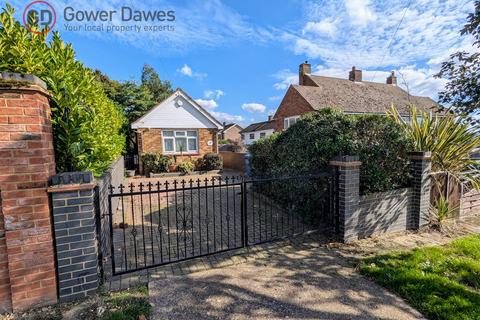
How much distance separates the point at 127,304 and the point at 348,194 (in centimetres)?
353

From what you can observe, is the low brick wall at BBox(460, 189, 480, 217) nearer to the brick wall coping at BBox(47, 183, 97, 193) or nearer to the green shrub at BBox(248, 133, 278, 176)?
the green shrub at BBox(248, 133, 278, 176)

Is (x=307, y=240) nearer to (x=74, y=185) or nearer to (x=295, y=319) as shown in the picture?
(x=295, y=319)

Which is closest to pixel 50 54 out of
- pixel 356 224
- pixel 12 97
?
pixel 12 97

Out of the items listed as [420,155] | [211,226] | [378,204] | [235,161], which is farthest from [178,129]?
[420,155]

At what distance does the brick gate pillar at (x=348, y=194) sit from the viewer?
13.4ft

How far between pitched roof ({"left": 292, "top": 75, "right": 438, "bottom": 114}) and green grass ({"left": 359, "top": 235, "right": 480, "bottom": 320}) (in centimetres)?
1462

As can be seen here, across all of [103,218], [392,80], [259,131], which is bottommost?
[103,218]

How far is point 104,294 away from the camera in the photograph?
2.72m

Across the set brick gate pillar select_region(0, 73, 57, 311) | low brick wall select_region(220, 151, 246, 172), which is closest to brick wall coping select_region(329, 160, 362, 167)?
brick gate pillar select_region(0, 73, 57, 311)

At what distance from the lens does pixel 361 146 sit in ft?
14.5

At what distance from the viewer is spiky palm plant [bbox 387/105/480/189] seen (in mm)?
4988

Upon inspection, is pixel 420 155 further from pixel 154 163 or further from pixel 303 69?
pixel 303 69

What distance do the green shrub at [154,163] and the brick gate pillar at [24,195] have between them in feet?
37.1

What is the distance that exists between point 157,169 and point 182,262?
1086 centimetres
